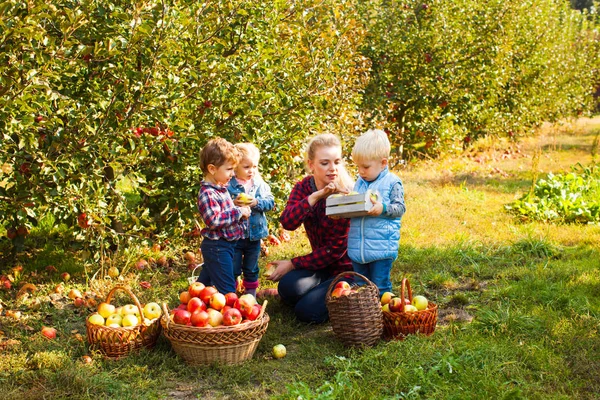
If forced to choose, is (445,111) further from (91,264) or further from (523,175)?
(91,264)

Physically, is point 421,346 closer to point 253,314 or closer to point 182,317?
point 253,314

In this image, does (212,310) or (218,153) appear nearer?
(212,310)

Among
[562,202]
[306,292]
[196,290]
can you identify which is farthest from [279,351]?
[562,202]

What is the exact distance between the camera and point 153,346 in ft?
12.6

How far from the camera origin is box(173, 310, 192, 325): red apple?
3637 millimetres

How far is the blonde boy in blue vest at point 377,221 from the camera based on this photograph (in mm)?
4145

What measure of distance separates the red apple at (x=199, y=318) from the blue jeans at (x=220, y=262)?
2.35 ft

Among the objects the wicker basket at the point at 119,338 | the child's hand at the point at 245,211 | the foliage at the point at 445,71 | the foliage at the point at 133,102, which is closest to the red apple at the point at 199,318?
the wicker basket at the point at 119,338

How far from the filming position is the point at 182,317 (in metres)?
3.64

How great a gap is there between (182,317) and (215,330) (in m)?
0.25

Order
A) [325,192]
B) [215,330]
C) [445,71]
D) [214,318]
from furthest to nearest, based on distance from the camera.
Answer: [445,71], [325,192], [214,318], [215,330]

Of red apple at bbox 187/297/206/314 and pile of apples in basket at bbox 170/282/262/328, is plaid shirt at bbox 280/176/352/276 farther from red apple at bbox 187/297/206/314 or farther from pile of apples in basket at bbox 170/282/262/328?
red apple at bbox 187/297/206/314

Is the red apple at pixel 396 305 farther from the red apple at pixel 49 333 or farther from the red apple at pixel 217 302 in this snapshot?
the red apple at pixel 49 333

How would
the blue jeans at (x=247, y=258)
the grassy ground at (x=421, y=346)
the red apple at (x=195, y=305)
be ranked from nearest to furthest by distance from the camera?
the grassy ground at (x=421, y=346) → the red apple at (x=195, y=305) → the blue jeans at (x=247, y=258)
